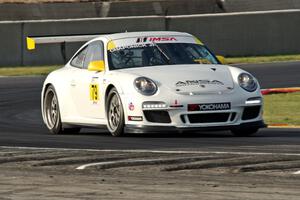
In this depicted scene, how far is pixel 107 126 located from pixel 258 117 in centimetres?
177

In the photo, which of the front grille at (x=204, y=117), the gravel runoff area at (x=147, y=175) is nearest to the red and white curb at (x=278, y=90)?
the front grille at (x=204, y=117)

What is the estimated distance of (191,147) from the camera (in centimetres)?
1125

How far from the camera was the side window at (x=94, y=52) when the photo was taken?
1394 centimetres

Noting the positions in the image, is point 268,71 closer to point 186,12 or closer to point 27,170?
point 186,12

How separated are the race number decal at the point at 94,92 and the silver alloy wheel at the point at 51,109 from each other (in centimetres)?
110

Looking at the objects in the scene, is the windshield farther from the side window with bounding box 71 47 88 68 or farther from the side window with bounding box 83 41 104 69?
the side window with bounding box 71 47 88 68

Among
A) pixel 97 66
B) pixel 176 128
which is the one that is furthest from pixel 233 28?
pixel 176 128

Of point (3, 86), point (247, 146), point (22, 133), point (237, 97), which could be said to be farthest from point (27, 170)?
point (3, 86)

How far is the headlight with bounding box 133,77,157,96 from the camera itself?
1271 cm

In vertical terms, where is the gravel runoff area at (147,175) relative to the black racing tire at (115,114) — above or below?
above

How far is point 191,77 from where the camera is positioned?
505 inches

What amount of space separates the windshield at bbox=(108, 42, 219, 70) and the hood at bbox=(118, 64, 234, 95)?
26 centimetres

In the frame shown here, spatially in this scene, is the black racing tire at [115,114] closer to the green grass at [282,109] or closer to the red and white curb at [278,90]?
the green grass at [282,109]

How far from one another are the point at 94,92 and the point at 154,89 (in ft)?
3.62
